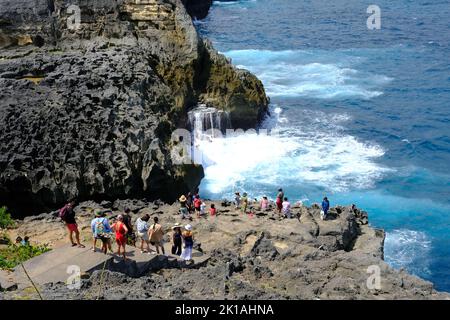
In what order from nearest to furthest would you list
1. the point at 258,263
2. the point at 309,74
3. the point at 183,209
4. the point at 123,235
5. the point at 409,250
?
1. the point at 123,235
2. the point at 258,263
3. the point at 183,209
4. the point at 409,250
5. the point at 309,74

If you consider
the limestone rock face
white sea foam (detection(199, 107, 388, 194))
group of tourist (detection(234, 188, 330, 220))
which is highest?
the limestone rock face

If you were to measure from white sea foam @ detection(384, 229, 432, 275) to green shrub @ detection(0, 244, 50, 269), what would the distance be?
626 inches

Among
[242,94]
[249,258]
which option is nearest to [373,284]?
[249,258]

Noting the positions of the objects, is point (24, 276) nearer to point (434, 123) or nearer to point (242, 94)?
point (242, 94)

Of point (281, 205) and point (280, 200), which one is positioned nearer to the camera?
point (280, 200)

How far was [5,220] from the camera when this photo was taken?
72.2 feet

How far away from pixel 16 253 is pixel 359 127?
103 ft

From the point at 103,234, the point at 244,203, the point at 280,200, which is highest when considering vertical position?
the point at 103,234

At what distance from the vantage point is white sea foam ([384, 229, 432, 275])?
26312 millimetres

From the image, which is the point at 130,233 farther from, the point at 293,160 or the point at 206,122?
the point at 206,122

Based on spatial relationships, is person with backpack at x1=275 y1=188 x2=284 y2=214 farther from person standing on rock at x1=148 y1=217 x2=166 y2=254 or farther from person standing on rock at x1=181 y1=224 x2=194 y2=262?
person standing on rock at x1=148 y1=217 x2=166 y2=254

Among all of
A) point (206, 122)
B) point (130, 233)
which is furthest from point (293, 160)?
point (130, 233)

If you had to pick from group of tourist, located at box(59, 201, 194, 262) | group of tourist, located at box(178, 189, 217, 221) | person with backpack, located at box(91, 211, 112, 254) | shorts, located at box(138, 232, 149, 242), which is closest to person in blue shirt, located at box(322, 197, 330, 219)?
group of tourist, located at box(178, 189, 217, 221)

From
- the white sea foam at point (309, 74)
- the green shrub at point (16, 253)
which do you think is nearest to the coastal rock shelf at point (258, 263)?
the green shrub at point (16, 253)
